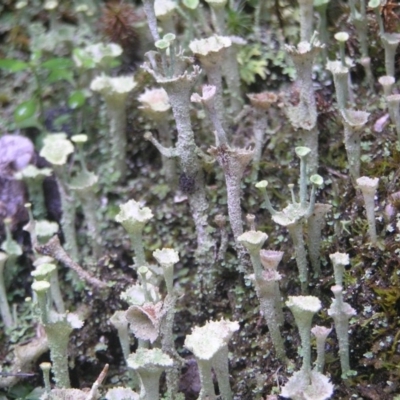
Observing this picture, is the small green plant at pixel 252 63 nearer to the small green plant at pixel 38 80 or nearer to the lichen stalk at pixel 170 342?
the small green plant at pixel 38 80

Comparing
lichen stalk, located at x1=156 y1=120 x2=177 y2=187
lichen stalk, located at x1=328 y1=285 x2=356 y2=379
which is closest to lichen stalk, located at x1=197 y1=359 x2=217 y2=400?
lichen stalk, located at x1=328 y1=285 x2=356 y2=379

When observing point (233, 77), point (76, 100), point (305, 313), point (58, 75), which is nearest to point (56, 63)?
point (58, 75)

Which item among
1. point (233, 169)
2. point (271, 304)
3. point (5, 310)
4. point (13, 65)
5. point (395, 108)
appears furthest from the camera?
point (13, 65)

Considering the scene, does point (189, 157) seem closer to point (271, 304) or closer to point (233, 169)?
point (233, 169)

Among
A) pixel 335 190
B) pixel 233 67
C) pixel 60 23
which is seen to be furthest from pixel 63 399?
pixel 60 23

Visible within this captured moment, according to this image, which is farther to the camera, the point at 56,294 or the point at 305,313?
the point at 56,294

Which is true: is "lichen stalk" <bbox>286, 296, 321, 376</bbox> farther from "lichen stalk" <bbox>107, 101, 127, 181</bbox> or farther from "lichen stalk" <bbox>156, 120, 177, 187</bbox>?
"lichen stalk" <bbox>107, 101, 127, 181</bbox>
